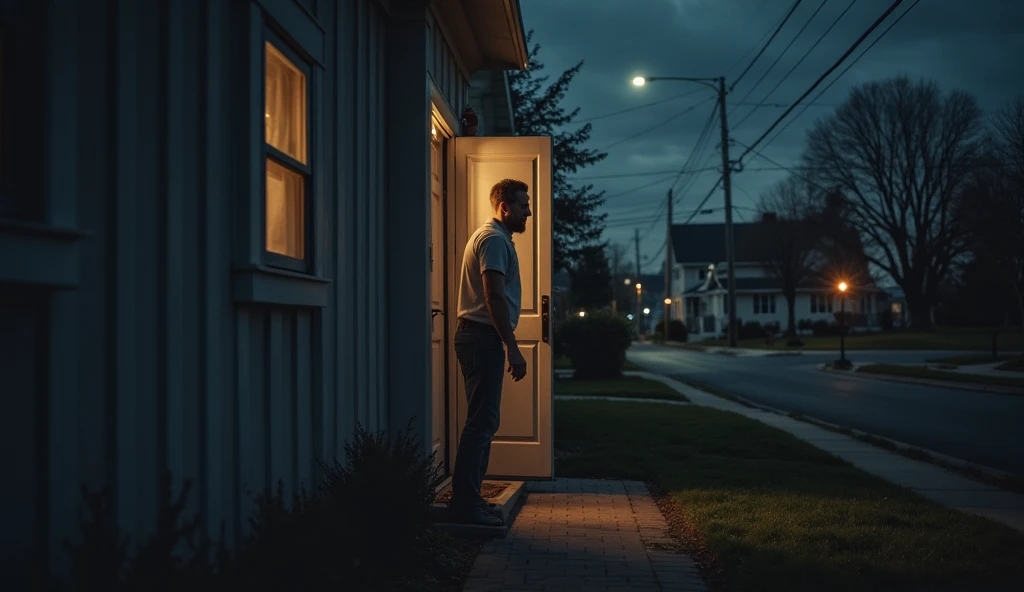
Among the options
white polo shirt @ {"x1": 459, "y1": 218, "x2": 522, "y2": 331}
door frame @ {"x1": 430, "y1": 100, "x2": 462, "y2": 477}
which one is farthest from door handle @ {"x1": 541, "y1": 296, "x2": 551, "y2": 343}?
white polo shirt @ {"x1": 459, "y1": 218, "x2": 522, "y2": 331}

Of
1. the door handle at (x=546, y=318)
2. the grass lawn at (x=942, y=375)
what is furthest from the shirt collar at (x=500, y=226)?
the grass lawn at (x=942, y=375)

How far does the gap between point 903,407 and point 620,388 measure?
517cm

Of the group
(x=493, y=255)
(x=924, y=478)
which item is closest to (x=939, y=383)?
(x=924, y=478)

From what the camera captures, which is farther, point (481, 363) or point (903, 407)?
point (903, 407)

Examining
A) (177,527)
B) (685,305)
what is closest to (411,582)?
(177,527)

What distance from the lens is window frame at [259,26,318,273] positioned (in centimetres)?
345

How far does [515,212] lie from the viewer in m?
5.57

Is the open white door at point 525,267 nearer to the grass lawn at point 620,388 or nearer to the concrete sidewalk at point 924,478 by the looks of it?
the concrete sidewalk at point 924,478

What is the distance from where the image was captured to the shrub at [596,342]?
21016 mm

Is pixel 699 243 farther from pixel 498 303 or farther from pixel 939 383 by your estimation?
pixel 498 303

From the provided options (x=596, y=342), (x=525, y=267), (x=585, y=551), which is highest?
(x=525, y=267)

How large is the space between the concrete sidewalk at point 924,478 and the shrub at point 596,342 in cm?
858

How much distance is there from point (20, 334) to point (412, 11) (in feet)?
13.7

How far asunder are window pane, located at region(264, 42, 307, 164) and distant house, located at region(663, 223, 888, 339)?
5267 centimetres
